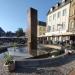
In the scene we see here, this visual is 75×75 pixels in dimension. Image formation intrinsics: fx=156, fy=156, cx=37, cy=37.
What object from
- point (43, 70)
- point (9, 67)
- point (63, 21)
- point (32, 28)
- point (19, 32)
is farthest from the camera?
point (19, 32)

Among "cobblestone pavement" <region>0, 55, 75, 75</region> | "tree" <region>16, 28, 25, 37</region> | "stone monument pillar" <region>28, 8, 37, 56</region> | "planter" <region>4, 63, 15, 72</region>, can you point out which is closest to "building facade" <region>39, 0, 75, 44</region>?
"stone monument pillar" <region>28, 8, 37, 56</region>

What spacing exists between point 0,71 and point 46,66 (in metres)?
3.26

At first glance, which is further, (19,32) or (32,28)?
(19,32)

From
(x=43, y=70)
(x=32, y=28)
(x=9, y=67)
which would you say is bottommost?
(x=43, y=70)

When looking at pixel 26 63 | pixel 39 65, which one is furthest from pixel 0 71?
pixel 39 65

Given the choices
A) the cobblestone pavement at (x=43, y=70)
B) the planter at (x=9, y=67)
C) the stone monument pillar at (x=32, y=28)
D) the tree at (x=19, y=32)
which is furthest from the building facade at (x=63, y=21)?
the tree at (x=19, y=32)

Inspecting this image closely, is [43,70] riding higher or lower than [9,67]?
lower

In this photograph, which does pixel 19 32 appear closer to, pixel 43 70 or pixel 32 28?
pixel 32 28

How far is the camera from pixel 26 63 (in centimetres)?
1107

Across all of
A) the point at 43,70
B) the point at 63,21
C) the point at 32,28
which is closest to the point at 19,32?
the point at 63,21

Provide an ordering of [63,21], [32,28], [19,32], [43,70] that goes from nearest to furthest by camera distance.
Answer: [43,70] < [32,28] < [63,21] < [19,32]

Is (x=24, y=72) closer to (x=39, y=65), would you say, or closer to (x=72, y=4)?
(x=39, y=65)

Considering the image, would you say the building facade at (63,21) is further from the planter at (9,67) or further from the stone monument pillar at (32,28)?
the planter at (9,67)

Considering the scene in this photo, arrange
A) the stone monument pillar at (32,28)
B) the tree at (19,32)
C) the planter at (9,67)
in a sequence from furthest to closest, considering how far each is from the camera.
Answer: the tree at (19,32) < the stone monument pillar at (32,28) < the planter at (9,67)
